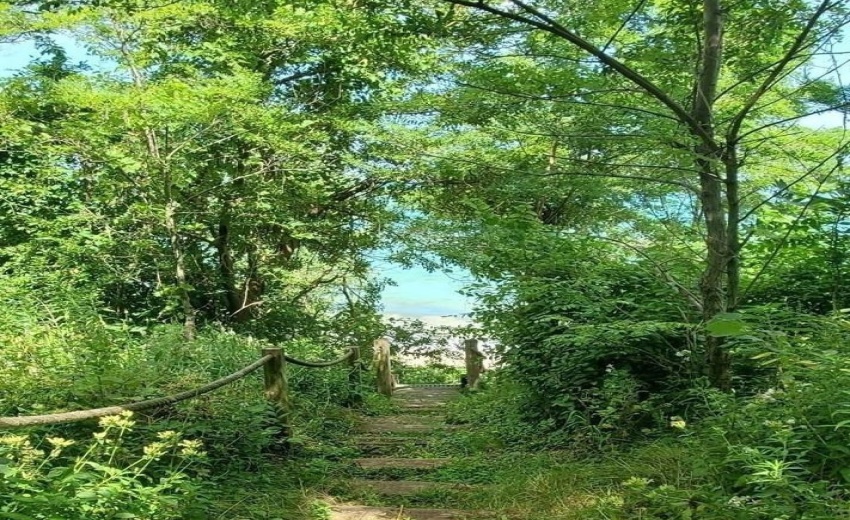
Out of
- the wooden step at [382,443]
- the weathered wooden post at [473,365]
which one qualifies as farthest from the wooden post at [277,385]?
the weathered wooden post at [473,365]

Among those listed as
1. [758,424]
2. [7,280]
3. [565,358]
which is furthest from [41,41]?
[758,424]

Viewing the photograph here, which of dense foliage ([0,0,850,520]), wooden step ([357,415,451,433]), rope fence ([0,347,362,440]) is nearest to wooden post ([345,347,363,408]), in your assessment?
rope fence ([0,347,362,440])

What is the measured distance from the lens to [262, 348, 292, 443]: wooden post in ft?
15.2

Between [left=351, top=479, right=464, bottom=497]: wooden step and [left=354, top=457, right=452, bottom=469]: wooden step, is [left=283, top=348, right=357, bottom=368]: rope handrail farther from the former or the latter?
[left=351, top=479, right=464, bottom=497]: wooden step

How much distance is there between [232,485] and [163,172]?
238 inches

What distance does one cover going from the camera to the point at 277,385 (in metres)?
4.75

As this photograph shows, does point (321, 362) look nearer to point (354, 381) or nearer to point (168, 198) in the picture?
point (354, 381)

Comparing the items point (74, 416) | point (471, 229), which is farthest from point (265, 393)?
point (471, 229)

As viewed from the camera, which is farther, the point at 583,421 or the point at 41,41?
the point at 41,41

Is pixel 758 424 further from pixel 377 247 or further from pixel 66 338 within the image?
pixel 377 247

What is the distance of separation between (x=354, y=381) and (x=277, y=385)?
3.06 metres

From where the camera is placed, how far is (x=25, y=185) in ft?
29.5

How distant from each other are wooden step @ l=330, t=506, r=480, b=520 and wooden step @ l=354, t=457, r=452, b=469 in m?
0.91

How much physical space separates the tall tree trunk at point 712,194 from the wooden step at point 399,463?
1.91 m
